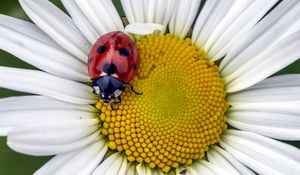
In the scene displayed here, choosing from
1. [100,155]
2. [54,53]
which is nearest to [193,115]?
[100,155]

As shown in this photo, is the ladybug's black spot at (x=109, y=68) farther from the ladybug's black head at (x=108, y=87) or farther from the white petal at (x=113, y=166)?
the white petal at (x=113, y=166)

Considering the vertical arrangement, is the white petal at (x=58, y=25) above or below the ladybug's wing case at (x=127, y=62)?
above

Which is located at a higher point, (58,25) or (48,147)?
(58,25)

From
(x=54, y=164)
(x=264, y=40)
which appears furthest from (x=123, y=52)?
(x=264, y=40)

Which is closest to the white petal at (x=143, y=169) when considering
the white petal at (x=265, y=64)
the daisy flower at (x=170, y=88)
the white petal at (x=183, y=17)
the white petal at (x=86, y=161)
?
the daisy flower at (x=170, y=88)

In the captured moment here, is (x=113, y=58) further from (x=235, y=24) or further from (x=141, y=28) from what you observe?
(x=235, y=24)
